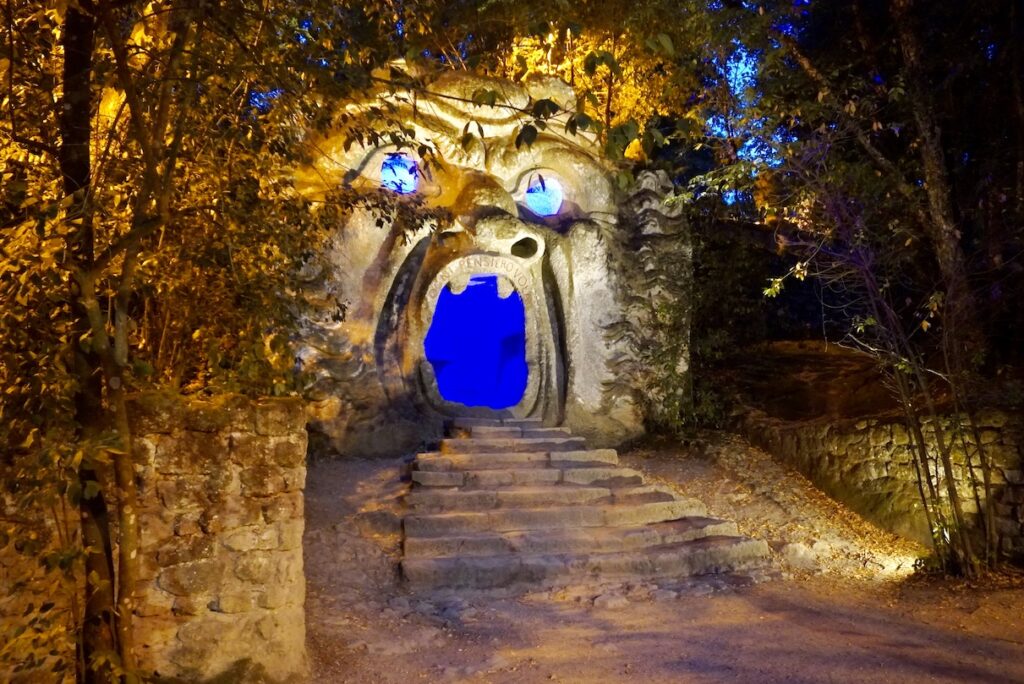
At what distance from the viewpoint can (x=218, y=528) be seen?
3.63 meters

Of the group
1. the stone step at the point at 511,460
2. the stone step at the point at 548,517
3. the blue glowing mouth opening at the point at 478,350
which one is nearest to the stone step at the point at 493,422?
the stone step at the point at 511,460

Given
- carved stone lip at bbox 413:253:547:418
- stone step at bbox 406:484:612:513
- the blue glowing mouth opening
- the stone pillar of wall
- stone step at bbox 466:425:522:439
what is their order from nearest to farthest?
the stone pillar of wall
stone step at bbox 406:484:612:513
stone step at bbox 466:425:522:439
carved stone lip at bbox 413:253:547:418
the blue glowing mouth opening

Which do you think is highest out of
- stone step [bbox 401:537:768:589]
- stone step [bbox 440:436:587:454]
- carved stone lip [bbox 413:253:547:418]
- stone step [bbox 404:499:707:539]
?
carved stone lip [bbox 413:253:547:418]

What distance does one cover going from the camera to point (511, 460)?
7.90 meters

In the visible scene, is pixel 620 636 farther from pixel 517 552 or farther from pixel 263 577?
pixel 263 577

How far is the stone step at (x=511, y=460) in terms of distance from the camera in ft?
24.9

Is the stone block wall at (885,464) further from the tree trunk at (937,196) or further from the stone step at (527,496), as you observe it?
the stone step at (527,496)

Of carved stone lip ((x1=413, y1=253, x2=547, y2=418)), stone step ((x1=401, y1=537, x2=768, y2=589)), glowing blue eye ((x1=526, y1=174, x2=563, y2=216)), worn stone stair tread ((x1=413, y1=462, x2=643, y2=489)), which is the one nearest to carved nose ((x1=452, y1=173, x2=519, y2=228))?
carved stone lip ((x1=413, y1=253, x2=547, y2=418))

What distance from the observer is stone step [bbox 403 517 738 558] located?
20.5 feet

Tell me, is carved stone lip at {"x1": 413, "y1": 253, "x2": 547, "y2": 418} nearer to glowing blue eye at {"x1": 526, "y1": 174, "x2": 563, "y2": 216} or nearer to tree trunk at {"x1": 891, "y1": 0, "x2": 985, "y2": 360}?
glowing blue eye at {"x1": 526, "y1": 174, "x2": 563, "y2": 216}

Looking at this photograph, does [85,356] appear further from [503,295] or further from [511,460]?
[503,295]

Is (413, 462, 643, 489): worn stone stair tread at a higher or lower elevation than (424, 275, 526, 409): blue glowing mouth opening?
lower

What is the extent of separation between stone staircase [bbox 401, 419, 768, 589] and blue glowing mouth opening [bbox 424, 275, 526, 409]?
7.03m

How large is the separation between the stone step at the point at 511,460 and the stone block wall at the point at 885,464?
96.9 inches
